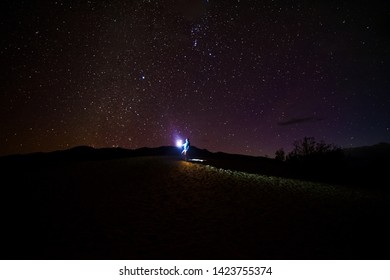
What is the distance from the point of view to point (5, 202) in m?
10.5

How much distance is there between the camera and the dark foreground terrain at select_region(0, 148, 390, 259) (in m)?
6.54

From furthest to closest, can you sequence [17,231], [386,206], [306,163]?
[306,163], [386,206], [17,231]

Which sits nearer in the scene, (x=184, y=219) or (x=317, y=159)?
(x=184, y=219)

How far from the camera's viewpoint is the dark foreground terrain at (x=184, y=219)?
6539 mm

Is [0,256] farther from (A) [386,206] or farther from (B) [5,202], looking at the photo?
(A) [386,206]

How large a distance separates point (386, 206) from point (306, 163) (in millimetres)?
A: 17225

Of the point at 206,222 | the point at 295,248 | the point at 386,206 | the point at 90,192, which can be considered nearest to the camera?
the point at 295,248

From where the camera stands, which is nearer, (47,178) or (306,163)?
(47,178)

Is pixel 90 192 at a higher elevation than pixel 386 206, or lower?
higher

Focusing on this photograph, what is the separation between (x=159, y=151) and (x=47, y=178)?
35640 mm

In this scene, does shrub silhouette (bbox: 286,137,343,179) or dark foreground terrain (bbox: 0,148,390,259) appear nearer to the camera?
dark foreground terrain (bbox: 0,148,390,259)

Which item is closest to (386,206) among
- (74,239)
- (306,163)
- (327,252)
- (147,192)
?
(327,252)

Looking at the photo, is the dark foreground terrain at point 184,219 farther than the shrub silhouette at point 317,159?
No

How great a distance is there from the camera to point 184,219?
8781 mm
